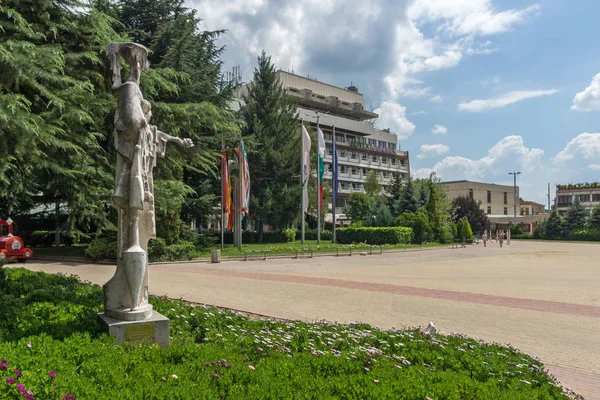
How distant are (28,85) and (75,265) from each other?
10630mm

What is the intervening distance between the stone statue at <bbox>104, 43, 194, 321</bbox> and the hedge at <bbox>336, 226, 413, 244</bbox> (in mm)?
33799

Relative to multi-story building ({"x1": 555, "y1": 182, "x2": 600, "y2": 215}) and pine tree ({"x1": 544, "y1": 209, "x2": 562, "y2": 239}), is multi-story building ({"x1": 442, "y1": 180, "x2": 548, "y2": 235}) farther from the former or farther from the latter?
pine tree ({"x1": 544, "y1": 209, "x2": 562, "y2": 239})

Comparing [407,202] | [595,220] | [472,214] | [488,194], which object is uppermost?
[488,194]

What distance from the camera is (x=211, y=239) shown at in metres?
28.5

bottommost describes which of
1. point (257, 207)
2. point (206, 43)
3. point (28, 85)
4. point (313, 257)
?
point (313, 257)

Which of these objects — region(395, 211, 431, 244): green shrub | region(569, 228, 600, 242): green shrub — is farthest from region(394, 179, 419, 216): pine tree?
region(569, 228, 600, 242): green shrub

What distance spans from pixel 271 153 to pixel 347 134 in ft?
130

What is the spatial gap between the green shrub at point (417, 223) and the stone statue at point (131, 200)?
37186mm

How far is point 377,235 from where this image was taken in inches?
1542

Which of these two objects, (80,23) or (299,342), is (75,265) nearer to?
(80,23)

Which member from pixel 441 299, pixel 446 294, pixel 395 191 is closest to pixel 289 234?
pixel 395 191

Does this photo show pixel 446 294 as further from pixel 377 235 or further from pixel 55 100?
pixel 377 235

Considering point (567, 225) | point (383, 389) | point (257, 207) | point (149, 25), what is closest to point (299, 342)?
point (383, 389)

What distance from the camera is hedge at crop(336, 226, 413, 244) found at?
3884cm
